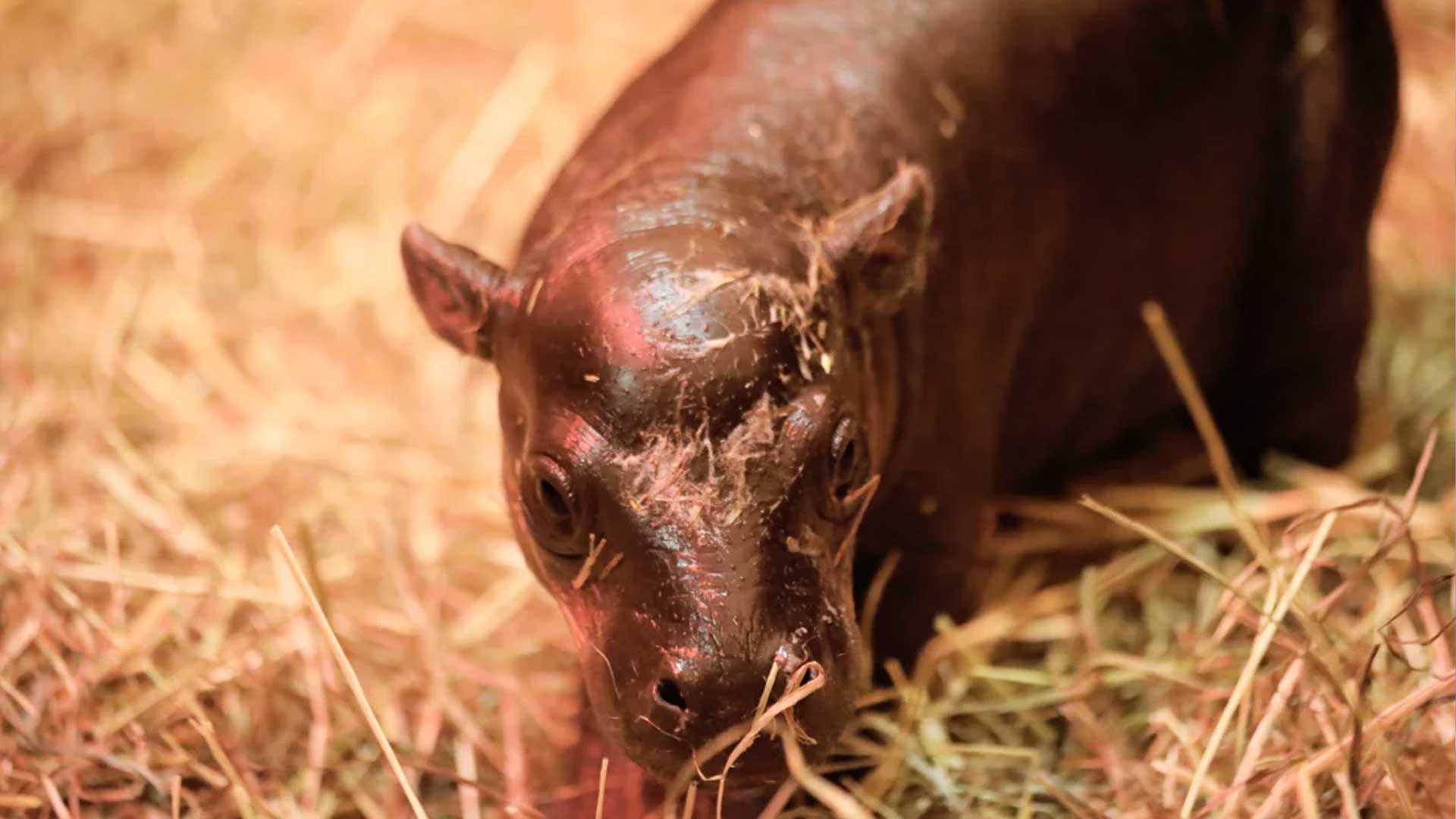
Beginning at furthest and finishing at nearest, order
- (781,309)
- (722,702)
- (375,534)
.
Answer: (375,534)
(781,309)
(722,702)

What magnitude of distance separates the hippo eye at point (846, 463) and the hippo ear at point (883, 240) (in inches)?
8.2

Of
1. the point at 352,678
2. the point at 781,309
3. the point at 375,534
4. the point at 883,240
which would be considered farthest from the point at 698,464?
the point at 375,534

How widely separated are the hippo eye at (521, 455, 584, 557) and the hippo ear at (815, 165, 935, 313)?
1.50 feet

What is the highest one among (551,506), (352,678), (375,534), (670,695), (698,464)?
(698,464)

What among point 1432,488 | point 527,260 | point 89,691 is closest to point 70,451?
point 89,691

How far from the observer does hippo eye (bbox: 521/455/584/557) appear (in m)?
1.86

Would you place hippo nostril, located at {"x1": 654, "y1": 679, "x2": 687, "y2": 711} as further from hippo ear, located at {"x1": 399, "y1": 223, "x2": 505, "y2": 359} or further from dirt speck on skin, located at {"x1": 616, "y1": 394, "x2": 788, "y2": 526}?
hippo ear, located at {"x1": 399, "y1": 223, "x2": 505, "y2": 359}

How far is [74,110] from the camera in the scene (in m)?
4.16

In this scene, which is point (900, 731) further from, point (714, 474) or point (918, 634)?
point (714, 474)

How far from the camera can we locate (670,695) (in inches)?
Result: 69.6

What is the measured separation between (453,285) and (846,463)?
592 mm

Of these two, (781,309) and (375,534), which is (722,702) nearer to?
(781,309)

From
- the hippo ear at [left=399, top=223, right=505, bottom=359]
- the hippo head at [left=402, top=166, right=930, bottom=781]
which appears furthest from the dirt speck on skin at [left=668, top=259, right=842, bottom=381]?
the hippo ear at [left=399, top=223, right=505, bottom=359]

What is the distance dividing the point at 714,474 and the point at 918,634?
82cm
